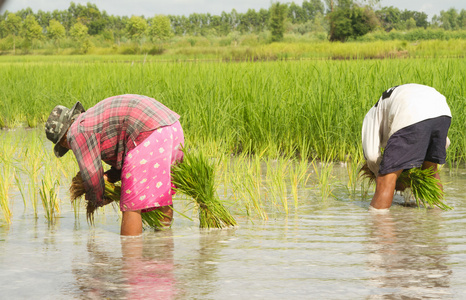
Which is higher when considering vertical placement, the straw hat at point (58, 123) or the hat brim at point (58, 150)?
the straw hat at point (58, 123)

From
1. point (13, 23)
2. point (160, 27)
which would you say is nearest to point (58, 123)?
point (160, 27)

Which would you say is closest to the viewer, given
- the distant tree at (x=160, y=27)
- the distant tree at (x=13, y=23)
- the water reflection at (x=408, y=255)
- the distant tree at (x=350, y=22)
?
the water reflection at (x=408, y=255)

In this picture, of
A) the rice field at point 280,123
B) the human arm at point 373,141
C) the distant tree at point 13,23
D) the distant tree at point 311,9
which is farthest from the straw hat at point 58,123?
the distant tree at point 311,9

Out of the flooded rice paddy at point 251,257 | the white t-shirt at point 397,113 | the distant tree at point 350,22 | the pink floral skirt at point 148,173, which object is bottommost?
the flooded rice paddy at point 251,257

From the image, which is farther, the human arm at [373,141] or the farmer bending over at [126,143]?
the human arm at [373,141]

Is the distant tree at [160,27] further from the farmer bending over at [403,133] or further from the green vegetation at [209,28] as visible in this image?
the farmer bending over at [403,133]

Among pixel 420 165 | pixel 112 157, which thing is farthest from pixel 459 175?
pixel 112 157

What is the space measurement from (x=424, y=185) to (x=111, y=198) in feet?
7.14

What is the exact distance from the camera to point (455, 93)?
5.98m

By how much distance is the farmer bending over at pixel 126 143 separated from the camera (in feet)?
11.1

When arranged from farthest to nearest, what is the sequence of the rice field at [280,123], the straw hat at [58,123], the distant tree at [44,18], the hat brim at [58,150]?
the distant tree at [44,18]
the rice field at [280,123]
the hat brim at [58,150]
the straw hat at [58,123]

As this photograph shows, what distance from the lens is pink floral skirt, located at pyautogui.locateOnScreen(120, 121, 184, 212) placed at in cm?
342

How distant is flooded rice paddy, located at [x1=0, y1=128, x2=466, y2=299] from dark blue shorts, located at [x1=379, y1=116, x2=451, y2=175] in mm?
360

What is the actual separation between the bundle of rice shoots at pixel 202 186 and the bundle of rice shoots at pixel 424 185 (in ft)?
4.57
